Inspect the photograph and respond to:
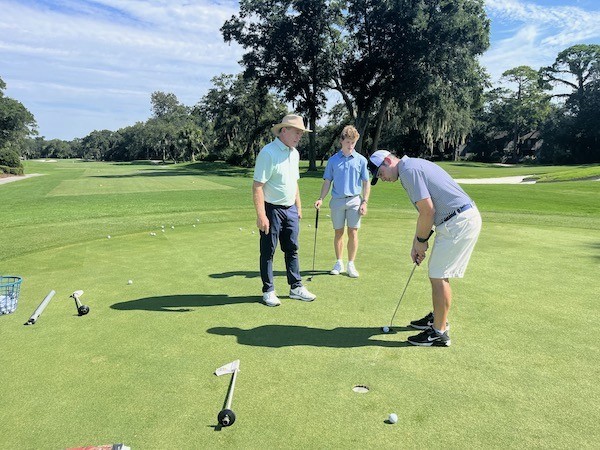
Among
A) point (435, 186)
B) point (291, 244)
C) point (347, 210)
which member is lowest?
point (291, 244)

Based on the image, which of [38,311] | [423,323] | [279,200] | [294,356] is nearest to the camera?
[294,356]

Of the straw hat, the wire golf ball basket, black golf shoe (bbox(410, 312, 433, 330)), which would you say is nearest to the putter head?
black golf shoe (bbox(410, 312, 433, 330))

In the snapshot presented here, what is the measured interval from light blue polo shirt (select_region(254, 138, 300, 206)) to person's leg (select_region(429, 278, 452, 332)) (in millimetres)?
2244

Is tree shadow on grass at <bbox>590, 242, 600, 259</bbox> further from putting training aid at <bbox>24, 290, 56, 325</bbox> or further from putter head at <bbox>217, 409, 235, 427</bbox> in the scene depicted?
putting training aid at <bbox>24, 290, 56, 325</bbox>

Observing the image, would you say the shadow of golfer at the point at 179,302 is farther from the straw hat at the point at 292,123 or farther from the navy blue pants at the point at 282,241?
the straw hat at the point at 292,123

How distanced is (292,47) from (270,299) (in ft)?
128

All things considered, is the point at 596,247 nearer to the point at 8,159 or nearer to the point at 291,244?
the point at 291,244

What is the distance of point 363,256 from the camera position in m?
8.34

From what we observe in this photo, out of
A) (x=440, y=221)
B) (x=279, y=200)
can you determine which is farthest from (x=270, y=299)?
(x=440, y=221)

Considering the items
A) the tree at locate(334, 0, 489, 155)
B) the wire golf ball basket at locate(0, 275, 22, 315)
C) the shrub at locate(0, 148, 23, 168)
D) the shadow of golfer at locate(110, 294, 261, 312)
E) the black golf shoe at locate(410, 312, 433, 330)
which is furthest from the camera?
the shrub at locate(0, 148, 23, 168)

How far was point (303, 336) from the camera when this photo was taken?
467cm

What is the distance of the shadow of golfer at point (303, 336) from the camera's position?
448 cm

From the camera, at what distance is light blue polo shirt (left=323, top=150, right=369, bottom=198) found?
7180 mm

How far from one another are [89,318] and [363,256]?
4840 mm
